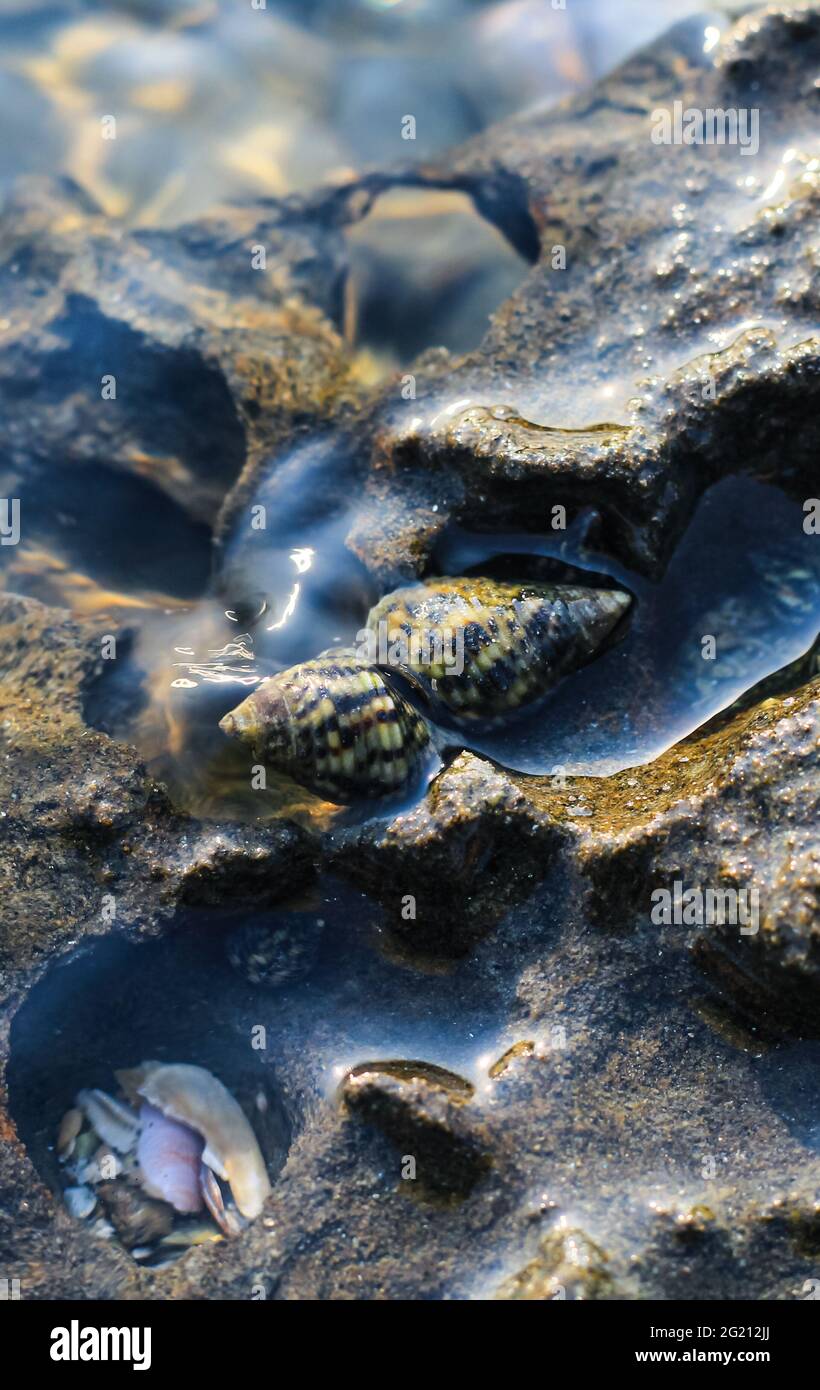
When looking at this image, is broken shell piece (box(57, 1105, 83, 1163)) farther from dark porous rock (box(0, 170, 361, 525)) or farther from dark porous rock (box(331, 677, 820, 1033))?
dark porous rock (box(0, 170, 361, 525))

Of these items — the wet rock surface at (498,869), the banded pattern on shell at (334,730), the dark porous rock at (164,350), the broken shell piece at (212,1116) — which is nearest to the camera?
the wet rock surface at (498,869)

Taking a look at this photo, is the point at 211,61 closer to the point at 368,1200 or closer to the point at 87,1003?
the point at 87,1003

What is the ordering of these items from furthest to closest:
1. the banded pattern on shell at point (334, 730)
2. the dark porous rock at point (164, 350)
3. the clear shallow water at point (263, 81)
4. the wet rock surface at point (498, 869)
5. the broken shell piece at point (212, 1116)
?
1. the clear shallow water at point (263, 81)
2. the dark porous rock at point (164, 350)
3. the broken shell piece at point (212, 1116)
4. the banded pattern on shell at point (334, 730)
5. the wet rock surface at point (498, 869)

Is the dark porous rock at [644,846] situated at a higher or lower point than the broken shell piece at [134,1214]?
higher

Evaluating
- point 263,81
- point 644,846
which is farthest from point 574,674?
point 263,81

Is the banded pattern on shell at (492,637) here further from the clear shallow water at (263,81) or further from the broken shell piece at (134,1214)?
the clear shallow water at (263,81)

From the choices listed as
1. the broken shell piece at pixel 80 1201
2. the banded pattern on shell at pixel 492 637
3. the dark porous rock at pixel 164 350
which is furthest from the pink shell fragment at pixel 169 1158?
the dark porous rock at pixel 164 350

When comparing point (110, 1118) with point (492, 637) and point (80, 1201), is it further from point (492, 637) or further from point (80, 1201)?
point (492, 637)

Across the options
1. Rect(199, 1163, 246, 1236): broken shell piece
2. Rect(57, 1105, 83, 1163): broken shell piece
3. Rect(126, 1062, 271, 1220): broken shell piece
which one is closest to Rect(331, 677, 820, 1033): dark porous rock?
Rect(126, 1062, 271, 1220): broken shell piece
